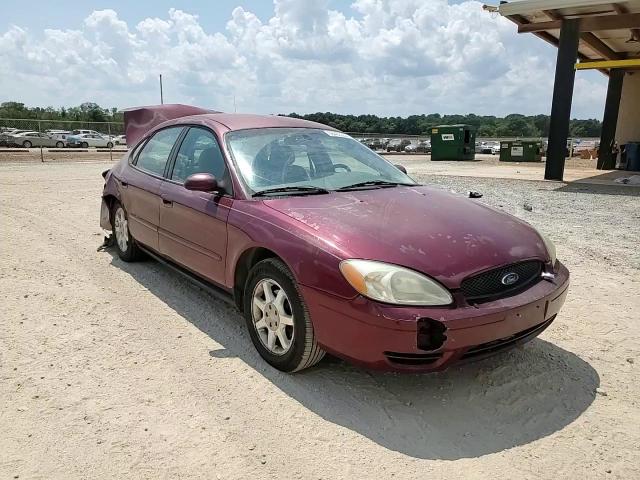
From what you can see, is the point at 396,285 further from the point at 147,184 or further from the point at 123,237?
the point at 123,237

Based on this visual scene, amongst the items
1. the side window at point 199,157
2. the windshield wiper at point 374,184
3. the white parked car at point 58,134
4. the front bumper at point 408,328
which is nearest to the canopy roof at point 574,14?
the windshield wiper at point 374,184

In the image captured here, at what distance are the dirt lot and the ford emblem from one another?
2.08 ft

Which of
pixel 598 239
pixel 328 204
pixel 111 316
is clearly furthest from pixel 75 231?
pixel 598 239

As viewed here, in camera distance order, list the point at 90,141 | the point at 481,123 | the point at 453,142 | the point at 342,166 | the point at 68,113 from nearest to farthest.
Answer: the point at 342,166
the point at 453,142
the point at 90,141
the point at 68,113
the point at 481,123

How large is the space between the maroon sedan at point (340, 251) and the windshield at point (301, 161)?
1 centimetres

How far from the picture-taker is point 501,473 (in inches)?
87.6

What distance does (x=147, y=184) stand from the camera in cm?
464

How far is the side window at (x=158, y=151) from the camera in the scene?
4.56 metres

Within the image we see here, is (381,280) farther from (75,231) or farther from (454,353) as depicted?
(75,231)

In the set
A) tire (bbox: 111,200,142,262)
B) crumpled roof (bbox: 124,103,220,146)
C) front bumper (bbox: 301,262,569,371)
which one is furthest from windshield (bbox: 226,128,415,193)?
crumpled roof (bbox: 124,103,220,146)

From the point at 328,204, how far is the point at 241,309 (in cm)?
96

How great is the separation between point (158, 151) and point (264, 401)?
291cm

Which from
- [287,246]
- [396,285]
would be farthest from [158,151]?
[396,285]

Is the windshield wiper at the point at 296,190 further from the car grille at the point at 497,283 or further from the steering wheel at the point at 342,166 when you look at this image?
the car grille at the point at 497,283
